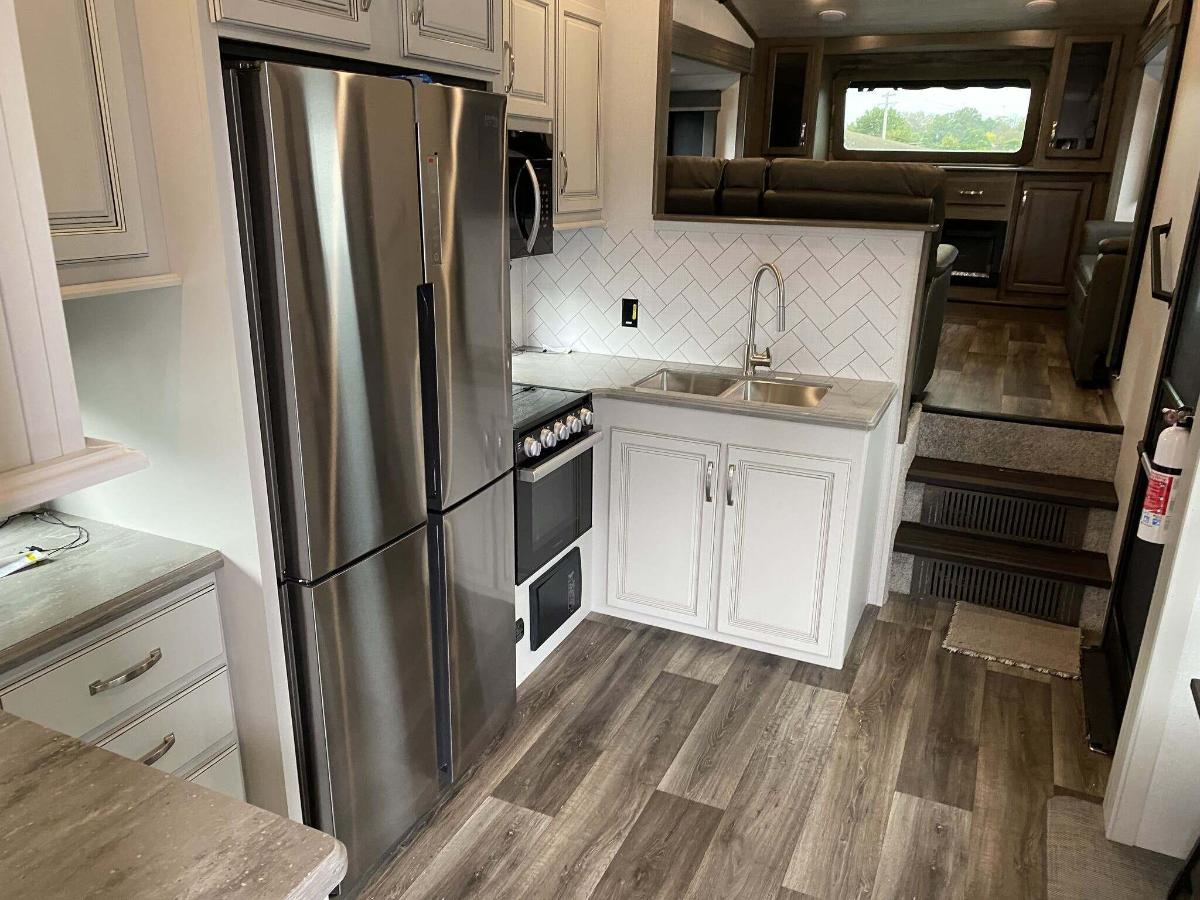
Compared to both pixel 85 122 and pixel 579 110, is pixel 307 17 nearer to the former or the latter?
pixel 85 122

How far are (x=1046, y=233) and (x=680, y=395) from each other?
16.5 feet

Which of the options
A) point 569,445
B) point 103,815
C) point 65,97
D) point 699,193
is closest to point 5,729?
point 103,815

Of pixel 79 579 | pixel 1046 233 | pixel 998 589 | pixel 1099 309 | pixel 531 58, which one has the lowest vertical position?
pixel 998 589

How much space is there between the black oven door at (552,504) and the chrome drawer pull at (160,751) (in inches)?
45.9

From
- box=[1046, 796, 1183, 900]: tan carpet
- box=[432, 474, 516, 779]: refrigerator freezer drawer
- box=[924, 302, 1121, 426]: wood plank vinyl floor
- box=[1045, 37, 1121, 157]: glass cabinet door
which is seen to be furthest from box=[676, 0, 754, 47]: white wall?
box=[1046, 796, 1183, 900]: tan carpet

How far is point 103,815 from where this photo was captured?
947mm

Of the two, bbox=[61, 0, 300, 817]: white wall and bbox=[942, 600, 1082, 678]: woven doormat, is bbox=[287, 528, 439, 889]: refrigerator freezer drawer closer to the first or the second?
bbox=[61, 0, 300, 817]: white wall

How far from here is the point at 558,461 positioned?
276cm

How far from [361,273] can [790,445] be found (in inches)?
64.6

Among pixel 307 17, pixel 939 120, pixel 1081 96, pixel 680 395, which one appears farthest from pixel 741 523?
pixel 939 120

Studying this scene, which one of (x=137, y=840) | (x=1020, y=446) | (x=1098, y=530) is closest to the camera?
(x=137, y=840)

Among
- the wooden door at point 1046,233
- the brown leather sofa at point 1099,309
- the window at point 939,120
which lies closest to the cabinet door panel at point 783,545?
the brown leather sofa at point 1099,309

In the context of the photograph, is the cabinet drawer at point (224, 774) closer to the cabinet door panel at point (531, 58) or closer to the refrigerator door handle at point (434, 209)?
the refrigerator door handle at point (434, 209)

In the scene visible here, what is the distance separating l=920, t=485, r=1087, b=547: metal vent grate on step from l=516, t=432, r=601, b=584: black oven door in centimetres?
157
